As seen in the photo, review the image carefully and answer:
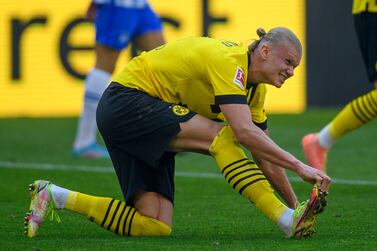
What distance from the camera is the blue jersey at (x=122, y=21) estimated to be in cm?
962

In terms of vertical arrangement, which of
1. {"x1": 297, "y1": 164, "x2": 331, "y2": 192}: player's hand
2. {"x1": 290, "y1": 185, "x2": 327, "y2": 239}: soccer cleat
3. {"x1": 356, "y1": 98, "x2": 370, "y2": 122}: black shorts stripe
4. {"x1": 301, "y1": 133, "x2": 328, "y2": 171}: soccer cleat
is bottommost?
{"x1": 301, "y1": 133, "x2": 328, "y2": 171}: soccer cleat

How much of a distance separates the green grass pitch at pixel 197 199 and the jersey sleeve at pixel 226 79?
65 centimetres

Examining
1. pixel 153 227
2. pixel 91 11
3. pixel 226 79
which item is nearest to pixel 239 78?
pixel 226 79

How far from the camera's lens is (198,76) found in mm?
5609

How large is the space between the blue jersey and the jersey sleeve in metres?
4.16

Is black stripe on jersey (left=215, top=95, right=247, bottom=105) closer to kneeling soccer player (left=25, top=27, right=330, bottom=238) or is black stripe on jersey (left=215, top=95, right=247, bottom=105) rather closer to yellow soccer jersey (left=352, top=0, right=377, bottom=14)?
kneeling soccer player (left=25, top=27, right=330, bottom=238)

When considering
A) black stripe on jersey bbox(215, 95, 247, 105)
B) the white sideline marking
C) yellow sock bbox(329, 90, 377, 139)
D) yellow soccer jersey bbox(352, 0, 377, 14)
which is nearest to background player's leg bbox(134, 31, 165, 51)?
the white sideline marking

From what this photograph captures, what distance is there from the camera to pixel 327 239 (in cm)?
557

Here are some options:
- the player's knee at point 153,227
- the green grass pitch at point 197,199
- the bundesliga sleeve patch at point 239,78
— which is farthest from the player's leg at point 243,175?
the player's knee at point 153,227

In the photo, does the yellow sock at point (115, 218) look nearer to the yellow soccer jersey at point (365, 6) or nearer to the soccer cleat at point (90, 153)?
the yellow soccer jersey at point (365, 6)

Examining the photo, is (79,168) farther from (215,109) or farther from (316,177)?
(316,177)

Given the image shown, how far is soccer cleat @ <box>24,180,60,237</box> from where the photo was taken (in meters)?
5.77

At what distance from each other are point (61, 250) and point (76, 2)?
8.22m

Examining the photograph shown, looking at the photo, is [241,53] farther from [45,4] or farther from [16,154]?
[45,4]
